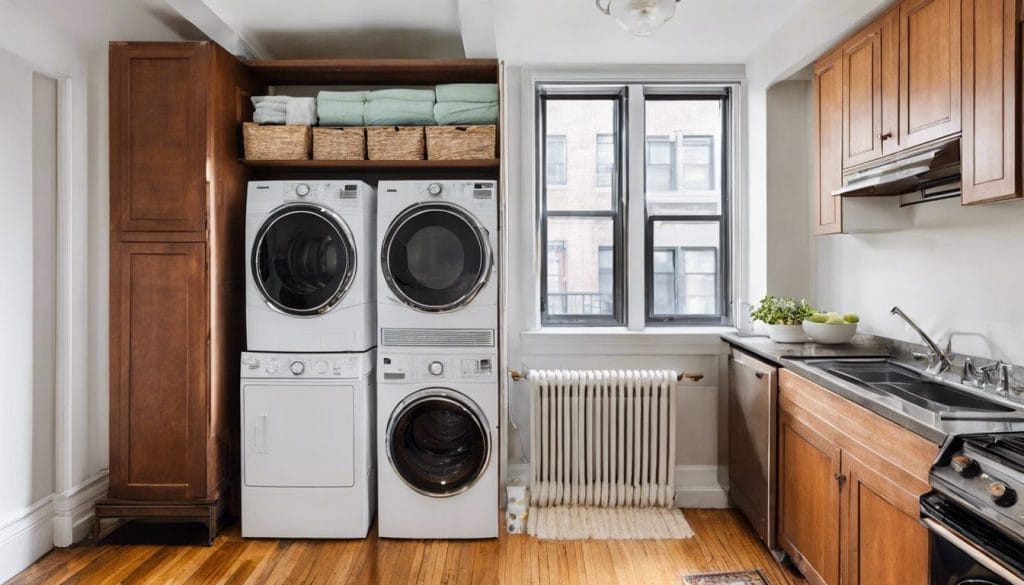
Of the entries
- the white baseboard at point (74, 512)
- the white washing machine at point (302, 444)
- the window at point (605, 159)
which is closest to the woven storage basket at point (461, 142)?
the window at point (605, 159)

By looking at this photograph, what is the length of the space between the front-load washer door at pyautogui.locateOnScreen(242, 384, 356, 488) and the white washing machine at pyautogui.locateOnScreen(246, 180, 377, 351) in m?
0.21

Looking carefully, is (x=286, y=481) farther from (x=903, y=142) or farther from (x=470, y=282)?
(x=903, y=142)

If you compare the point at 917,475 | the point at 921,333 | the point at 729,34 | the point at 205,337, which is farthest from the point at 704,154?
the point at 205,337

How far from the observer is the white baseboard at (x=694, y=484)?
3.05 m

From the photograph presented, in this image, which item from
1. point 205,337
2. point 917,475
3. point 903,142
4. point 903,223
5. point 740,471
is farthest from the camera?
point 740,471

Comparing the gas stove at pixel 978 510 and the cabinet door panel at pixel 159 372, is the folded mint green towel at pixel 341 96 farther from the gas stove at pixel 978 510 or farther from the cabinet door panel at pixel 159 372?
the gas stove at pixel 978 510

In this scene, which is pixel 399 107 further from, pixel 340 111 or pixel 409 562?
pixel 409 562

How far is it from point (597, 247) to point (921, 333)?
1716 mm

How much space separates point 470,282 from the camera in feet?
8.63

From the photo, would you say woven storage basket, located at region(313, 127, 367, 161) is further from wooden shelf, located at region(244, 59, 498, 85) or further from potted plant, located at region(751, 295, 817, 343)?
potted plant, located at region(751, 295, 817, 343)

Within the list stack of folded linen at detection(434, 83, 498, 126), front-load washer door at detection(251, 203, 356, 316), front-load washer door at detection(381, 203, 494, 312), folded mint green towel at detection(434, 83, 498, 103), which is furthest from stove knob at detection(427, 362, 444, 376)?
folded mint green towel at detection(434, 83, 498, 103)

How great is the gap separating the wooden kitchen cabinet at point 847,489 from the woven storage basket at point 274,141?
2519mm

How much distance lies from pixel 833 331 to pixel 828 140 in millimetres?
873

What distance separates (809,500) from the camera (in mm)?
2096
